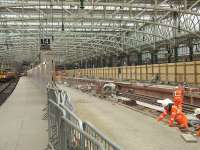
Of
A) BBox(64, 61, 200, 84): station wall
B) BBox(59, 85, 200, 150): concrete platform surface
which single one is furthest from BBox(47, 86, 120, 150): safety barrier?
BBox(64, 61, 200, 84): station wall

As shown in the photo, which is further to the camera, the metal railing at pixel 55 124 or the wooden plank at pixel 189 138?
the wooden plank at pixel 189 138

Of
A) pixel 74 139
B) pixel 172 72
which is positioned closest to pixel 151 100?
pixel 172 72

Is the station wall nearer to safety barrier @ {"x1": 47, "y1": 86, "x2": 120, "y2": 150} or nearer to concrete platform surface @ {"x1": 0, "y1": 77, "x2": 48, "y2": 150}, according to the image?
concrete platform surface @ {"x1": 0, "y1": 77, "x2": 48, "y2": 150}

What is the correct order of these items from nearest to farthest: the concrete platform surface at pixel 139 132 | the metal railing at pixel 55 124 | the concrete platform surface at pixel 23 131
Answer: the metal railing at pixel 55 124 → the concrete platform surface at pixel 23 131 → the concrete platform surface at pixel 139 132

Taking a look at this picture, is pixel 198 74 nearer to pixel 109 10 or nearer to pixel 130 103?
pixel 130 103

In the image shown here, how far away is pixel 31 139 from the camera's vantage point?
40.2ft

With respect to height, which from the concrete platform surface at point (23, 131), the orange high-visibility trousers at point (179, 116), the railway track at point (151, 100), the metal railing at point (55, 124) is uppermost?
the metal railing at point (55, 124)

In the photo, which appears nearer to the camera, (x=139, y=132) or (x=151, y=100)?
→ (x=139, y=132)

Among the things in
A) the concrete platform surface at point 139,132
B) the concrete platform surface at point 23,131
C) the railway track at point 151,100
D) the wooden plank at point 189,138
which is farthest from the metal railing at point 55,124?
the railway track at point 151,100

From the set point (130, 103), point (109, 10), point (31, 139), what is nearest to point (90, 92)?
point (109, 10)

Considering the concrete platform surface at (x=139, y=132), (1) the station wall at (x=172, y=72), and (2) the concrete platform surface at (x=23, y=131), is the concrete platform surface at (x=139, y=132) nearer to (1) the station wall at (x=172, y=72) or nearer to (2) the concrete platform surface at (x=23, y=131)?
(2) the concrete platform surface at (x=23, y=131)

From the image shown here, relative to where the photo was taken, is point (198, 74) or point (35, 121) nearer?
point (35, 121)

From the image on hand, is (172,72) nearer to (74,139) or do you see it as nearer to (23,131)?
(23,131)

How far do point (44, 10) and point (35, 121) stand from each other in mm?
30952
